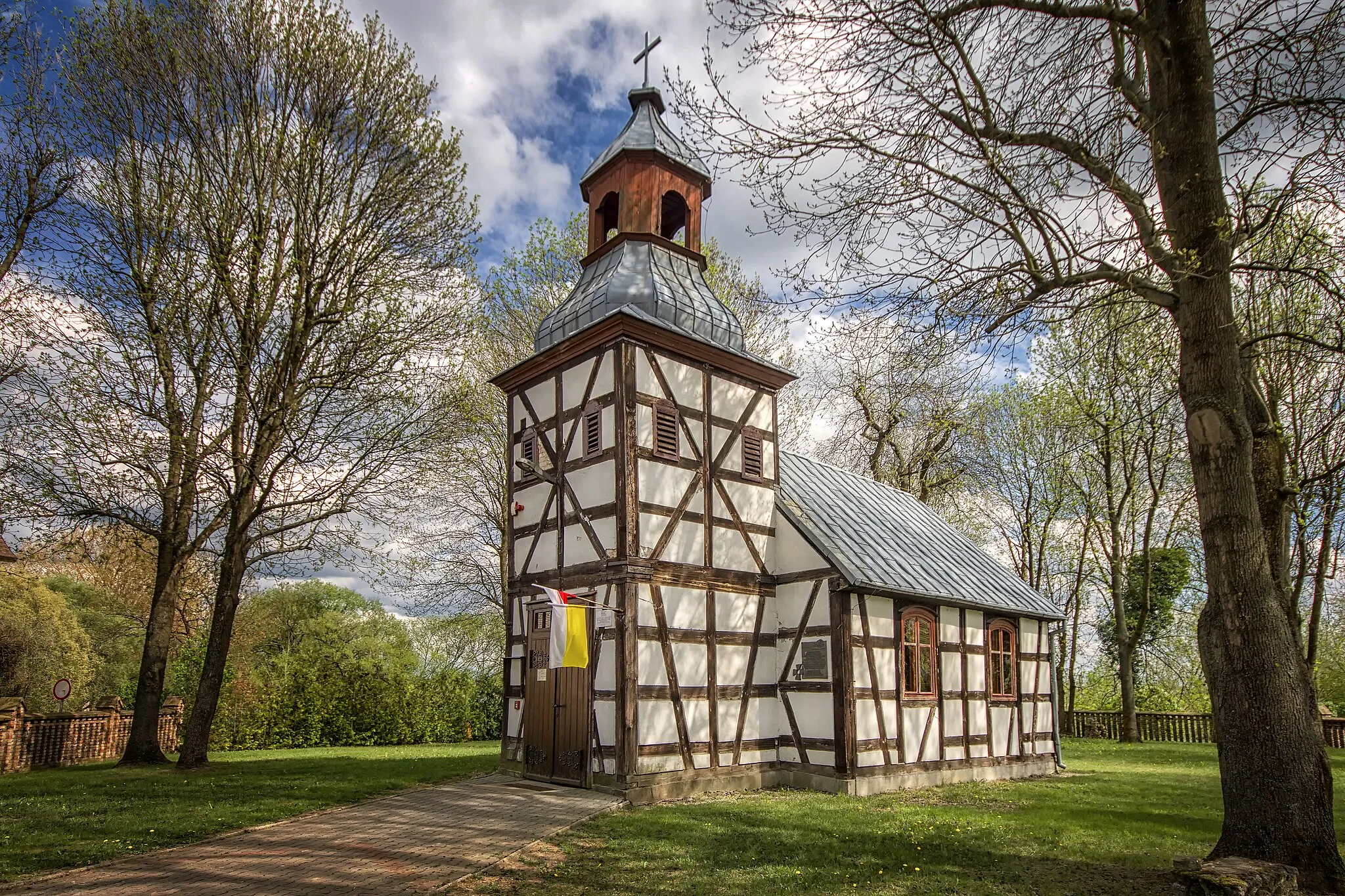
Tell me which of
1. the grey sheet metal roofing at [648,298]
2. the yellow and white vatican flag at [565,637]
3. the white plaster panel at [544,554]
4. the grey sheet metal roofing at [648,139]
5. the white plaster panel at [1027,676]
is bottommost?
the white plaster panel at [1027,676]

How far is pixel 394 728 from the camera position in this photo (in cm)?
2139

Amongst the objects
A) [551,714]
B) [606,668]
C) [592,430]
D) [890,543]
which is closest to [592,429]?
[592,430]

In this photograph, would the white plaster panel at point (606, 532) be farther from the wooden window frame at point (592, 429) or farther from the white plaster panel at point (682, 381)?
the white plaster panel at point (682, 381)

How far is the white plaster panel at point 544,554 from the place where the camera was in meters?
13.3

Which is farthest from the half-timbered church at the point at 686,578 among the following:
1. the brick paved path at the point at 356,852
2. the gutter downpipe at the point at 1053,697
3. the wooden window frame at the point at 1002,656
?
the gutter downpipe at the point at 1053,697

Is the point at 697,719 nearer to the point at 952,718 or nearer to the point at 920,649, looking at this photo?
the point at 920,649

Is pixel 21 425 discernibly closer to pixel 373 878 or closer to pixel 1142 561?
pixel 373 878

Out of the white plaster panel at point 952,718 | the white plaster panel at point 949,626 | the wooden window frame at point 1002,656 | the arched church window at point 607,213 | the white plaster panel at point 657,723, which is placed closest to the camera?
the white plaster panel at point 657,723

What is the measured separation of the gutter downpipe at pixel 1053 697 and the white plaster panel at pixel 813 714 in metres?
7.52

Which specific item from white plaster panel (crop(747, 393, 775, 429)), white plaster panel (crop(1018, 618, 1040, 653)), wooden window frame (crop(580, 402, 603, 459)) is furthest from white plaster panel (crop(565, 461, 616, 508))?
white plaster panel (crop(1018, 618, 1040, 653))

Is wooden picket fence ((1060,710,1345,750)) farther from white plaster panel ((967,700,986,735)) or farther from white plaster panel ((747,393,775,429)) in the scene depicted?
white plaster panel ((747,393,775,429))

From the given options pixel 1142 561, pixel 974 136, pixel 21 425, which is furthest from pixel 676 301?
pixel 1142 561

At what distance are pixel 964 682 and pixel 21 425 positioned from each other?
16670 mm

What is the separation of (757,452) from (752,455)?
0.13 m
